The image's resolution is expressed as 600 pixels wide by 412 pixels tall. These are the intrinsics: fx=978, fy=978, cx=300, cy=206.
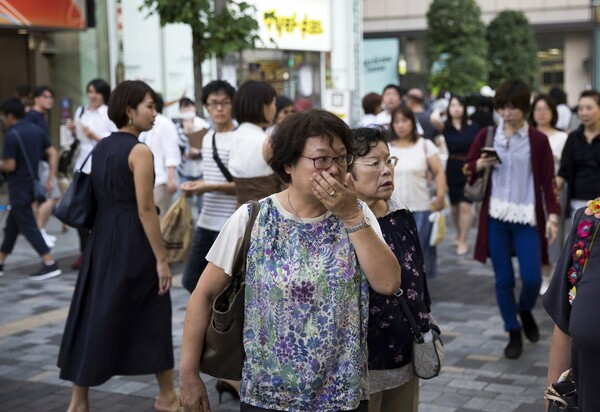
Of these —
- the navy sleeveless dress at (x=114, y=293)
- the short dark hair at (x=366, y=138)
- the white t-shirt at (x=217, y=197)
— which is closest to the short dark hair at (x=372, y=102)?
the white t-shirt at (x=217, y=197)

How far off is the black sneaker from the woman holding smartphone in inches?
204

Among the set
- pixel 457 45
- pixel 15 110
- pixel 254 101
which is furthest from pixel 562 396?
pixel 457 45

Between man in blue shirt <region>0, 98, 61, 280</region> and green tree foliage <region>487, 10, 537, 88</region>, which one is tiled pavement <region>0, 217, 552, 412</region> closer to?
man in blue shirt <region>0, 98, 61, 280</region>

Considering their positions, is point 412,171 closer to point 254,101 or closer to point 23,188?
point 254,101

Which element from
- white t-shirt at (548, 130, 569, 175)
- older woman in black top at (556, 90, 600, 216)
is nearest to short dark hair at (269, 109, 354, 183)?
older woman in black top at (556, 90, 600, 216)

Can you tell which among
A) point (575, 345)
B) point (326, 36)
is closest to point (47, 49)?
point (326, 36)

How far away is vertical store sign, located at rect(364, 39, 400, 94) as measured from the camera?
121 ft

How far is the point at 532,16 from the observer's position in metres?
38.7

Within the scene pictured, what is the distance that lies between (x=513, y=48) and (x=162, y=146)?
27.4 meters

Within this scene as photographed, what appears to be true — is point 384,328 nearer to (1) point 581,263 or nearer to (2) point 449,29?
(1) point 581,263

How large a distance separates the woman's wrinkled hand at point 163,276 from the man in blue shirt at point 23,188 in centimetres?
525

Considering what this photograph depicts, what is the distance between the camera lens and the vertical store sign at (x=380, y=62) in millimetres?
36812

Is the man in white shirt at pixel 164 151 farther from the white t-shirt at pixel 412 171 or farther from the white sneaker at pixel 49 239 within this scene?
the white sneaker at pixel 49 239

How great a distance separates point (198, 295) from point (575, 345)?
1218mm
